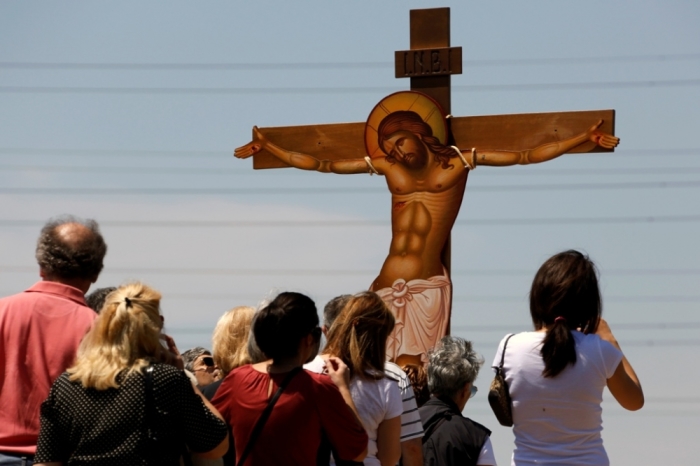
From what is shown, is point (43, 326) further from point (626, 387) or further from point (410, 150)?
point (410, 150)

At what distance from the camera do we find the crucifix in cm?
919

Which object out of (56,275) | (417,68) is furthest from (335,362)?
(417,68)

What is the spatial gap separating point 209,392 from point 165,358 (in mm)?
1106

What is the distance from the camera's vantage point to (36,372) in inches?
182

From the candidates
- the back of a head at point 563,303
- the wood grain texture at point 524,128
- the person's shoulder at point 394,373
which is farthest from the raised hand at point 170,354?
the wood grain texture at point 524,128

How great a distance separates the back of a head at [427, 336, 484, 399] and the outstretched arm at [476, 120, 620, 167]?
3587 millimetres

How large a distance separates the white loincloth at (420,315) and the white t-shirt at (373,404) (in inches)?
161

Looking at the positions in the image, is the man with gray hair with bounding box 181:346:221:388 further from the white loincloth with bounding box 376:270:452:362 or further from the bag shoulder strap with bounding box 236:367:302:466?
the white loincloth with bounding box 376:270:452:362

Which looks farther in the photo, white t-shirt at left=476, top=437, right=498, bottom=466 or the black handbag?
white t-shirt at left=476, top=437, right=498, bottom=466

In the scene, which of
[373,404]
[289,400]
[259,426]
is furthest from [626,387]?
[259,426]

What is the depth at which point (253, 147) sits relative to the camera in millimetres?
10211

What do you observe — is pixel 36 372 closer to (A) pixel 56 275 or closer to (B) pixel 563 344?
(A) pixel 56 275

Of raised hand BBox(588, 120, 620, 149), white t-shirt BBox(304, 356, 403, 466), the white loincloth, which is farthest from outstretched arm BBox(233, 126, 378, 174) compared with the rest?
white t-shirt BBox(304, 356, 403, 466)

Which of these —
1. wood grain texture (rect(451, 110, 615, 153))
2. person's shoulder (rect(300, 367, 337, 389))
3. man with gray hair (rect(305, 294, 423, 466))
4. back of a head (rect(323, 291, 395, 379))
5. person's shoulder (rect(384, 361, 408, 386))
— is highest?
wood grain texture (rect(451, 110, 615, 153))
